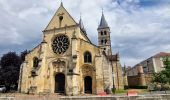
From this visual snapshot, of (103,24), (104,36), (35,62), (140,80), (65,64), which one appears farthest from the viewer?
(103,24)

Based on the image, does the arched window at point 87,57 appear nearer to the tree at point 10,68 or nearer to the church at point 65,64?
the church at point 65,64

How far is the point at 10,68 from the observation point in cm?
4522

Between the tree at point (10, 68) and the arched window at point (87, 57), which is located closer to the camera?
the arched window at point (87, 57)

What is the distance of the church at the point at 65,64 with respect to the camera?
1268 inches

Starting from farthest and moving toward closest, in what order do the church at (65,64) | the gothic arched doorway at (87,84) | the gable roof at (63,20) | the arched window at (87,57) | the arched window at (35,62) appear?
the gable roof at (63,20)
the arched window at (35,62)
the arched window at (87,57)
the gothic arched doorway at (87,84)
the church at (65,64)

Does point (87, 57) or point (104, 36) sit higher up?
point (104, 36)

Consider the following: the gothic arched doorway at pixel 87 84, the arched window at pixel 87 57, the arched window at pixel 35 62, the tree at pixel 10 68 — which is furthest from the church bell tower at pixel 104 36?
the gothic arched doorway at pixel 87 84

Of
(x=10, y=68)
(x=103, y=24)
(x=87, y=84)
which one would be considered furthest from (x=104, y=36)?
(x=87, y=84)

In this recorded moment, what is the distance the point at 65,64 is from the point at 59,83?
11.3 feet

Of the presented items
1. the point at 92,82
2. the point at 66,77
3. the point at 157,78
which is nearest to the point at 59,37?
the point at 66,77

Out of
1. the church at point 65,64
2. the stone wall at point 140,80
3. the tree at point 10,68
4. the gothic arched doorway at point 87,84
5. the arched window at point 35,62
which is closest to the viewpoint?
the church at point 65,64

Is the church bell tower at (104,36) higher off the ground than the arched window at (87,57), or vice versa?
the church bell tower at (104,36)

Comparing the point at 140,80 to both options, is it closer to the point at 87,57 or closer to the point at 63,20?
the point at 87,57

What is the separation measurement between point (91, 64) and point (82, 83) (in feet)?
11.4
